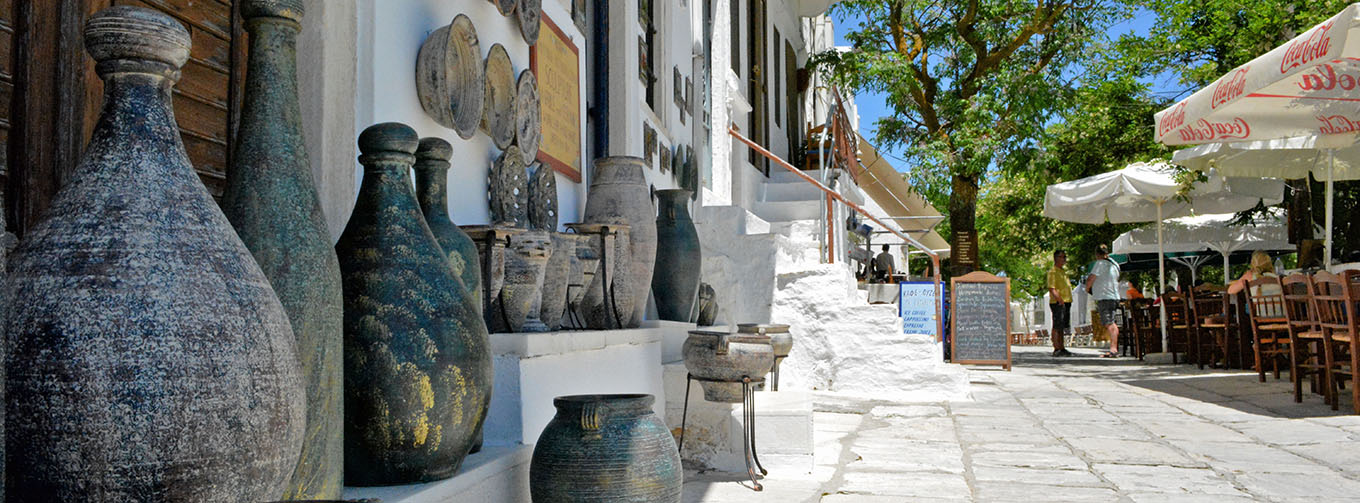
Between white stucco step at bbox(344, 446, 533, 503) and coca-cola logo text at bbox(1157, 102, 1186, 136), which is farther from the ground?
coca-cola logo text at bbox(1157, 102, 1186, 136)

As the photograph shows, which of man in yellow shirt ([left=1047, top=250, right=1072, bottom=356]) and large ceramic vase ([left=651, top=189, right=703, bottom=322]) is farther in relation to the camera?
man in yellow shirt ([left=1047, top=250, right=1072, bottom=356])

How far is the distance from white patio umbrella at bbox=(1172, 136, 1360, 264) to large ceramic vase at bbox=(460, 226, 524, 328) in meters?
6.75

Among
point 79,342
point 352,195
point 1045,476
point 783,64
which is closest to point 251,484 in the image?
point 79,342

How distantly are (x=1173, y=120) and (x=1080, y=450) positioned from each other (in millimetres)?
3209

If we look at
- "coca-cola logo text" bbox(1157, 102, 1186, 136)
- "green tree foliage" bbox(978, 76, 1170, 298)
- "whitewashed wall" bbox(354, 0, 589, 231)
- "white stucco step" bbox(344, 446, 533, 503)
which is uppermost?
"green tree foliage" bbox(978, 76, 1170, 298)

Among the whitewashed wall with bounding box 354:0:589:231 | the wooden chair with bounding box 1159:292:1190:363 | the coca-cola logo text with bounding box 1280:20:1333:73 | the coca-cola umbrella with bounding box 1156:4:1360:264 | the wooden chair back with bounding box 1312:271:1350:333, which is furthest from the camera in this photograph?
the wooden chair with bounding box 1159:292:1190:363

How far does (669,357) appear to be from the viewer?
188 inches

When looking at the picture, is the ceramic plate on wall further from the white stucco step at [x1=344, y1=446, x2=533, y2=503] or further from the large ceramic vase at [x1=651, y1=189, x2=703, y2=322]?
the large ceramic vase at [x1=651, y1=189, x2=703, y2=322]

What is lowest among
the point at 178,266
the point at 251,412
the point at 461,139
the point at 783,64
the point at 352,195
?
the point at 251,412

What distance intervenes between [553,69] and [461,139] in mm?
1256

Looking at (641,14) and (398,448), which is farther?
(641,14)

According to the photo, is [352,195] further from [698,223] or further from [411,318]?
[698,223]

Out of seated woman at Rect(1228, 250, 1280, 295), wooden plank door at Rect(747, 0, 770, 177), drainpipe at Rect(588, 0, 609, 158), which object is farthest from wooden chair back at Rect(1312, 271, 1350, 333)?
wooden plank door at Rect(747, 0, 770, 177)

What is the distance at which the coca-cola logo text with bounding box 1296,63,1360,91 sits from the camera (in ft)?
19.1
